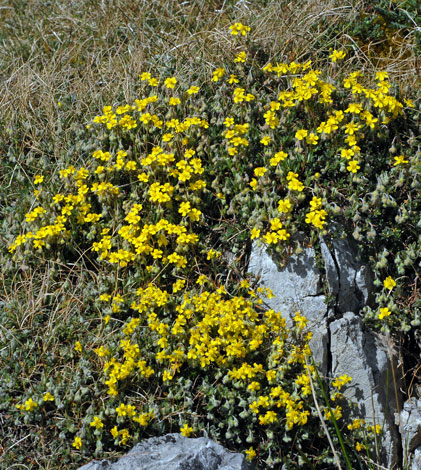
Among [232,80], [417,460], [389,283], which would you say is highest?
[232,80]

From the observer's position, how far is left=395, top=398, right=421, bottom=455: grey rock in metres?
3.77

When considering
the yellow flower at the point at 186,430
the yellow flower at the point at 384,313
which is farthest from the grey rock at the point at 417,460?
the yellow flower at the point at 186,430

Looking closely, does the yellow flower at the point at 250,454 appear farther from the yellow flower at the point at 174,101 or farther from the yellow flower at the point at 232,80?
the yellow flower at the point at 232,80

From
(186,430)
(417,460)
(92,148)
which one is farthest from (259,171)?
(417,460)

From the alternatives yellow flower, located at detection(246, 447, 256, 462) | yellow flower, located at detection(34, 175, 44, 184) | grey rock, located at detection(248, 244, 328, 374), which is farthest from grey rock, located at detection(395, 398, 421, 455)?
yellow flower, located at detection(34, 175, 44, 184)

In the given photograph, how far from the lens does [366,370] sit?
12.7ft

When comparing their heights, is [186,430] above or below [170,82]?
below

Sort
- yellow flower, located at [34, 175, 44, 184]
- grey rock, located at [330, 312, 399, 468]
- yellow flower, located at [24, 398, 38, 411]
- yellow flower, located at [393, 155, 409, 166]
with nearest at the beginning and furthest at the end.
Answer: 1. yellow flower, located at [24, 398, 38, 411]
2. grey rock, located at [330, 312, 399, 468]
3. yellow flower, located at [393, 155, 409, 166]
4. yellow flower, located at [34, 175, 44, 184]

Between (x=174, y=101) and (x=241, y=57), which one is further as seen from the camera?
(x=241, y=57)

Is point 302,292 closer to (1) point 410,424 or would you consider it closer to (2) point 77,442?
(1) point 410,424

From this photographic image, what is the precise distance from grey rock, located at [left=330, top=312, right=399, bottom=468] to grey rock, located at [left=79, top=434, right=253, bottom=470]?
3.11ft

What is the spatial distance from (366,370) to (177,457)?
1411mm

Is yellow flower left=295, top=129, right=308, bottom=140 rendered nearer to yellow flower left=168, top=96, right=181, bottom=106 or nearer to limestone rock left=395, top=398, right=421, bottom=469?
yellow flower left=168, top=96, right=181, bottom=106

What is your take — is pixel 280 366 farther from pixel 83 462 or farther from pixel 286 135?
pixel 286 135
